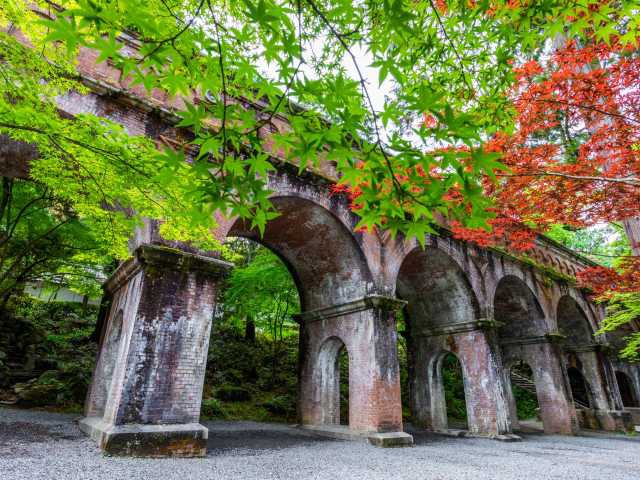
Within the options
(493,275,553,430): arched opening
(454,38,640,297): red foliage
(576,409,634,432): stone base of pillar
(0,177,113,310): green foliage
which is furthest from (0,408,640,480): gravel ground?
(576,409,634,432): stone base of pillar

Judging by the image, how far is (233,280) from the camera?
1410cm

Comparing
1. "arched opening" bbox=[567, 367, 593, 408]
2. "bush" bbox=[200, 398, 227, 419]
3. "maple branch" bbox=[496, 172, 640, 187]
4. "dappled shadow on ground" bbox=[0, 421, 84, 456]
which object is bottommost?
"dappled shadow on ground" bbox=[0, 421, 84, 456]

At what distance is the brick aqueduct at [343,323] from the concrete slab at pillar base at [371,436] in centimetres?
4

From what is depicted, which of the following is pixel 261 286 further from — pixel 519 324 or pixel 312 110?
pixel 312 110

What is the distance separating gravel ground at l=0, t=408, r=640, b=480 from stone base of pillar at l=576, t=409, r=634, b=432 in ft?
19.4

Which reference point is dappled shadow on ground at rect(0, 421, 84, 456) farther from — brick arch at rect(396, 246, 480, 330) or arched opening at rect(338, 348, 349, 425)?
brick arch at rect(396, 246, 480, 330)

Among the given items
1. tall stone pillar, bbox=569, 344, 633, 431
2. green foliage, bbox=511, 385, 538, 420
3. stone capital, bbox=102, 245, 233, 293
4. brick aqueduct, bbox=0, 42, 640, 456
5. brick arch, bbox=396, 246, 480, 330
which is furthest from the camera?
green foliage, bbox=511, 385, 538, 420

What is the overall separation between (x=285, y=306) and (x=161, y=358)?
36.0ft

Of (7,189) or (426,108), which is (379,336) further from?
(7,189)

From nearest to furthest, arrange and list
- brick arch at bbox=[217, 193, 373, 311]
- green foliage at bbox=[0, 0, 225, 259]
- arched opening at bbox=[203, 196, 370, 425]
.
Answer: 1. green foliage at bbox=[0, 0, 225, 259]
2. brick arch at bbox=[217, 193, 373, 311]
3. arched opening at bbox=[203, 196, 370, 425]

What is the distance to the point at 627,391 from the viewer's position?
22.5m

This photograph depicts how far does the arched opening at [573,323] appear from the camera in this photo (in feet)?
56.1

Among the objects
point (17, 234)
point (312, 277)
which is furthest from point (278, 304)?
point (17, 234)

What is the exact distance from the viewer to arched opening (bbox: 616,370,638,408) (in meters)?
22.1
